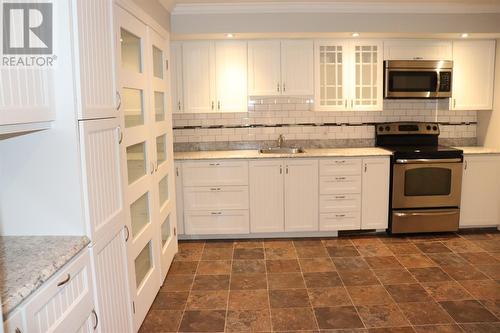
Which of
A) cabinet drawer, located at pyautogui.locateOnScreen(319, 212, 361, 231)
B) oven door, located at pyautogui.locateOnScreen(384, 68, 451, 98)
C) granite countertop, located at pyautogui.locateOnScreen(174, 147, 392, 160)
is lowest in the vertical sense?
cabinet drawer, located at pyautogui.locateOnScreen(319, 212, 361, 231)

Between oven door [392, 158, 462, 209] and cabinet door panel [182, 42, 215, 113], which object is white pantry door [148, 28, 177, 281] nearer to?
cabinet door panel [182, 42, 215, 113]

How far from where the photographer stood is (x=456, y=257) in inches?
148

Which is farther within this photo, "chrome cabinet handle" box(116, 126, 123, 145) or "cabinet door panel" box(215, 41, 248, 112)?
"cabinet door panel" box(215, 41, 248, 112)

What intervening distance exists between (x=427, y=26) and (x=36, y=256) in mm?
4145

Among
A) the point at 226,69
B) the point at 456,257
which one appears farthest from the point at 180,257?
the point at 456,257

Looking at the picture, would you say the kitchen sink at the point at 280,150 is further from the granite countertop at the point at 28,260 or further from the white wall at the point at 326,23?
the granite countertop at the point at 28,260

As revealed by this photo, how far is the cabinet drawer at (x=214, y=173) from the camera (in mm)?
4172

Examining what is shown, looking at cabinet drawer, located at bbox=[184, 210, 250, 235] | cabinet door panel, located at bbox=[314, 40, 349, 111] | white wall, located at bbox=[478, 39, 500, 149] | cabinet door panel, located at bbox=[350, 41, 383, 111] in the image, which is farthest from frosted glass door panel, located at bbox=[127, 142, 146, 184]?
white wall, located at bbox=[478, 39, 500, 149]

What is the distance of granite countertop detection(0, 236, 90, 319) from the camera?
1268mm

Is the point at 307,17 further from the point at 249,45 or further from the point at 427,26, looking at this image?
the point at 427,26

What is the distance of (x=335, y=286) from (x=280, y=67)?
2.39 m

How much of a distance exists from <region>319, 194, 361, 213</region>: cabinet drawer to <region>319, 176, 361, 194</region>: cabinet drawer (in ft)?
0.19

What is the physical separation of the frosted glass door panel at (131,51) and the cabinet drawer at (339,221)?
256 cm

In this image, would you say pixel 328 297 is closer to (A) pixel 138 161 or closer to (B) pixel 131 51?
(A) pixel 138 161
